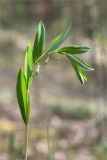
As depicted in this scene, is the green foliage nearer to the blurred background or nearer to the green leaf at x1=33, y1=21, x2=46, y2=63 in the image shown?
the green leaf at x1=33, y1=21, x2=46, y2=63

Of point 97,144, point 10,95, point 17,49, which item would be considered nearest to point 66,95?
point 10,95

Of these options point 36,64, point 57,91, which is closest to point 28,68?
point 36,64

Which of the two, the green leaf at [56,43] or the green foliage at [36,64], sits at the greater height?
the green leaf at [56,43]

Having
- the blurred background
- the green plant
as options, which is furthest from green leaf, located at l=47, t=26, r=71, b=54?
the blurred background

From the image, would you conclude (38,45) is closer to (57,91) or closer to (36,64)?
(36,64)

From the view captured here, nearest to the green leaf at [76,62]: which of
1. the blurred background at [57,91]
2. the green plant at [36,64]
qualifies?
the green plant at [36,64]

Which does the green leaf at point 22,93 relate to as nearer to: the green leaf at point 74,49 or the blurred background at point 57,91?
the green leaf at point 74,49

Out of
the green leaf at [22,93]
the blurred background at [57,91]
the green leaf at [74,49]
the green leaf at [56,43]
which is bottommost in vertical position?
the blurred background at [57,91]

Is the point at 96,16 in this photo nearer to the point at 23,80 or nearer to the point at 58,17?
the point at 58,17
